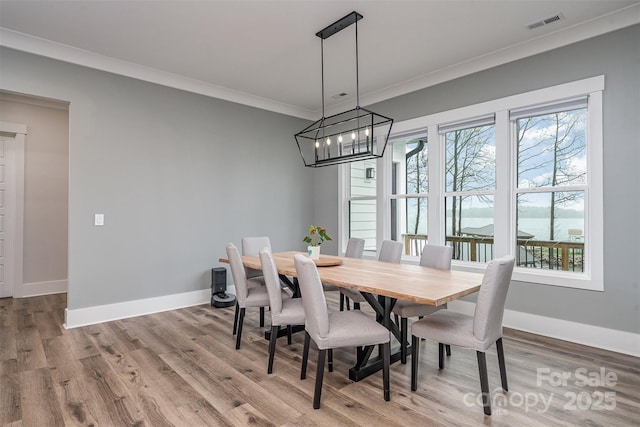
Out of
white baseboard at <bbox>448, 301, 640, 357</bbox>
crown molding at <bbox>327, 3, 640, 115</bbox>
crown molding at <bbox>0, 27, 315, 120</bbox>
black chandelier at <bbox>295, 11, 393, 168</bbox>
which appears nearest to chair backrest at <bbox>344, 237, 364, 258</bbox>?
black chandelier at <bbox>295, 11, 393, 168</bbox>

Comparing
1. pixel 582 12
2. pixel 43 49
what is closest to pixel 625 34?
pixel 582 12

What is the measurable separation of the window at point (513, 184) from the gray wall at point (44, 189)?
4.87 meters

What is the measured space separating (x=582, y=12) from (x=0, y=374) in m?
5.34

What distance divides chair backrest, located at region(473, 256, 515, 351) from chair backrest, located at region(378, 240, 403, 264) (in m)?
1.47

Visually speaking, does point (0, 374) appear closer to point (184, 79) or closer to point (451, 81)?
point (184, 79)

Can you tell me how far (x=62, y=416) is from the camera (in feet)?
6.74

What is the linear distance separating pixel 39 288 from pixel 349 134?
5075 mm

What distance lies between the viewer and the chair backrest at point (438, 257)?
123 inches

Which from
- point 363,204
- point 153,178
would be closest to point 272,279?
point 153,178

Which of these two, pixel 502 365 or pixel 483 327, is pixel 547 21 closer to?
pixel 483 327

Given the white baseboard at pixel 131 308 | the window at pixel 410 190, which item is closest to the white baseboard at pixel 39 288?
the white baseboard at pixel 131 308

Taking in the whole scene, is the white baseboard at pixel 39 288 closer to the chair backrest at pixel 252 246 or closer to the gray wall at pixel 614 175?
the chair backrest at pixel 252 246

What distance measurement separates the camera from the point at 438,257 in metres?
3.18

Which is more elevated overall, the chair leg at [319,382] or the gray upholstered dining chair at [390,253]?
the gray upholstered dining chair at [390,253]
